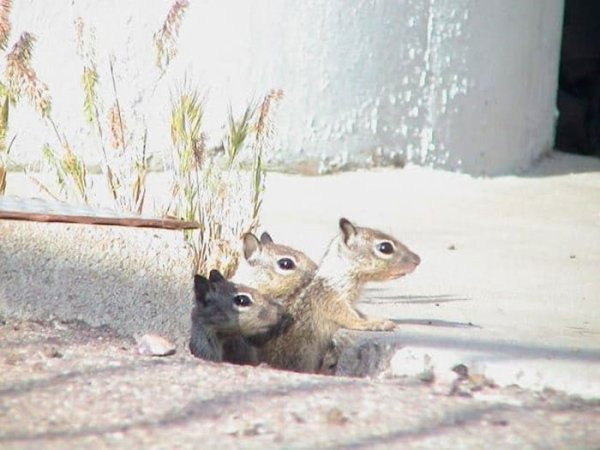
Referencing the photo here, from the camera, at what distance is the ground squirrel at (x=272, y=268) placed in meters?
6.88

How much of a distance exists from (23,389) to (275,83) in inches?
219

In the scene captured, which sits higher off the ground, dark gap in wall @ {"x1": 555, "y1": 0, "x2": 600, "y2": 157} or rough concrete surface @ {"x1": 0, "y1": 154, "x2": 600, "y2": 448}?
dark gap in wall @ {"x1": 555, "y1": 0, "x2": 600, "y2": 157}

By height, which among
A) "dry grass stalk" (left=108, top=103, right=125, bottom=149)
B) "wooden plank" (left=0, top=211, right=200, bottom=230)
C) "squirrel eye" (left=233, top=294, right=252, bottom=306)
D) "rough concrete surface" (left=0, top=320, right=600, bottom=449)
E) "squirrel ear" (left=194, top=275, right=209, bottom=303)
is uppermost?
"dry grass stalk" (left=108, top=103, right=125, bottom=149)

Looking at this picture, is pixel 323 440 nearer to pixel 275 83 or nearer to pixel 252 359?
pixel 252 359

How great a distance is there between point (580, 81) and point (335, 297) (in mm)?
9281

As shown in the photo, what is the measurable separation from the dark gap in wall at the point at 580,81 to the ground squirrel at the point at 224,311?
8333 mm

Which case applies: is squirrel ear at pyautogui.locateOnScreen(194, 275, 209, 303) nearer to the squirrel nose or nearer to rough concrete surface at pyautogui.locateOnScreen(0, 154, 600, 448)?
rough concrete surface at pyautogui.locateOnScreen(0, 154, 600, 448)

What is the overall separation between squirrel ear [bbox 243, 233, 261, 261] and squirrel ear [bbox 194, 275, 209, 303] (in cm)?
45

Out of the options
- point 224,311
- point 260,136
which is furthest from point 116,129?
point 224,311

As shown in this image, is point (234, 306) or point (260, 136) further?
point (260, 136)

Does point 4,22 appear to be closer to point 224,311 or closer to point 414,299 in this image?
point 224,311

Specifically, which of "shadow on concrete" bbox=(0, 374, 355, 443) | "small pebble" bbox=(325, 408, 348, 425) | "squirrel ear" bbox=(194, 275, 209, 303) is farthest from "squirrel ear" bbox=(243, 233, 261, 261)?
"small pebble" bbox=(325, 408, 348, 425)

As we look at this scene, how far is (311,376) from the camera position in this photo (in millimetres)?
5320

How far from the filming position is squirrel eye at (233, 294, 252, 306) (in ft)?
21.2
